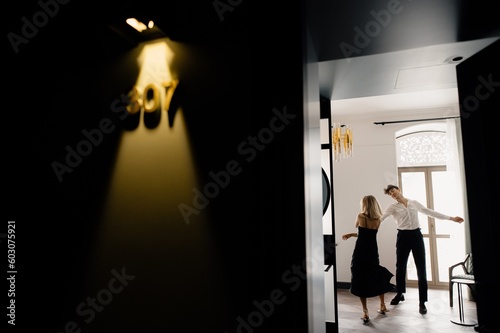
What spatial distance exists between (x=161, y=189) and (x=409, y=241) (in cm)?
430

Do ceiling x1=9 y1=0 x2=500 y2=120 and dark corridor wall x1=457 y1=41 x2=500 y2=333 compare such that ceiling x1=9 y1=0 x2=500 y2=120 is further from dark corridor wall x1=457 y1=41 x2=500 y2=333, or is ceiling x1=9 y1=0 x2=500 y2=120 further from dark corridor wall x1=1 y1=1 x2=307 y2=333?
dark corridor wall x1=457 y1=41 x2=500 y2=333

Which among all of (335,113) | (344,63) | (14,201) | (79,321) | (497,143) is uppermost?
(335,113)

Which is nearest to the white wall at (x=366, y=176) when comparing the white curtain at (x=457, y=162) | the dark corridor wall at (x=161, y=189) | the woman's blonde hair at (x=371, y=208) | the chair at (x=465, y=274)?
the white curtain at (x=457, y=162)

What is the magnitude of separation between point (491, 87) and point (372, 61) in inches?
27.2

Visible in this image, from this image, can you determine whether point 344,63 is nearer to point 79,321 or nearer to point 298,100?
point 298,100

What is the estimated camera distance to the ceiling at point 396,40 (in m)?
1.65

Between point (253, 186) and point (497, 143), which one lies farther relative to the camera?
point (497, 143)

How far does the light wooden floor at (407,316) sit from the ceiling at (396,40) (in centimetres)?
296

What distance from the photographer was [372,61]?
215cm

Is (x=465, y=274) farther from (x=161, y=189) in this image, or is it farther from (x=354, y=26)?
(x=161, y=189)

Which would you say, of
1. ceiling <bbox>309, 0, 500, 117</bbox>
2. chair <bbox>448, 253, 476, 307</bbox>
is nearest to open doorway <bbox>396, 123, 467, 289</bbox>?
chair <bbox>448, 253, 476, 307</bbox>

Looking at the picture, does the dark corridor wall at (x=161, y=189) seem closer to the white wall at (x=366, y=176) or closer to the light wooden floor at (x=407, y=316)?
the light wooden floor at (x=407, y=316)

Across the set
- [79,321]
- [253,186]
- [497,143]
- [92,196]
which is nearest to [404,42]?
[497,143]

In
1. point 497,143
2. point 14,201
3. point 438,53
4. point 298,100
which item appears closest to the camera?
point 298,100
